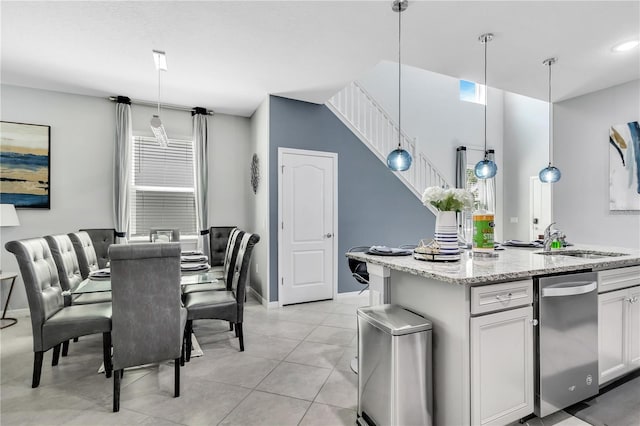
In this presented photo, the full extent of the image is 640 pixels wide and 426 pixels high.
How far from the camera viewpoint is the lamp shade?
3574mm

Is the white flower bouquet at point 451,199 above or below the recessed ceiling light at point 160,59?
below

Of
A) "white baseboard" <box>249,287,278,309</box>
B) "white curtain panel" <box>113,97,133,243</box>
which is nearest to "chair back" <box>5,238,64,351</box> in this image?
"white curtain panel" <box>113,97,133,243</box>

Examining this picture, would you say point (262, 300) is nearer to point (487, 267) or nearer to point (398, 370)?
point (398, 370)

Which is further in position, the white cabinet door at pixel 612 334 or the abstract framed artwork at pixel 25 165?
the abstract framed artwork at pixel 25 165

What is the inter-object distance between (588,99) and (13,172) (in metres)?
7.85

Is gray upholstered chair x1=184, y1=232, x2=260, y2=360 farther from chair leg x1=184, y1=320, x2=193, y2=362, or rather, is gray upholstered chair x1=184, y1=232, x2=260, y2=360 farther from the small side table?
the small side table

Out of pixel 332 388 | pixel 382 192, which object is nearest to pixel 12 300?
pixel 332 388

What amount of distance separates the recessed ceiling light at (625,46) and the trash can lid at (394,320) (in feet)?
11.6

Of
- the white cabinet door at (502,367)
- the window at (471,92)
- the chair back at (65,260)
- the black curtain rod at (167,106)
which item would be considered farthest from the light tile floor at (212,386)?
the window at (471,92)

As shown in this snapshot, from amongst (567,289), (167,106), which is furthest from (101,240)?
(567,289)

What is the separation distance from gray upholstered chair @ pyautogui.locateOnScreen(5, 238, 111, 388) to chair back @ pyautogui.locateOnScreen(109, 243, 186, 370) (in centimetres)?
41

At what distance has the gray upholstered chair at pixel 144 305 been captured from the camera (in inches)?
80.6

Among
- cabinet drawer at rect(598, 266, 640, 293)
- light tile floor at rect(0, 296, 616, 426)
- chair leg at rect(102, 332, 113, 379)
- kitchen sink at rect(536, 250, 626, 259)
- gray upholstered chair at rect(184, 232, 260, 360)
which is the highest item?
kitchen sink at rect(536, 250, 626, 259)

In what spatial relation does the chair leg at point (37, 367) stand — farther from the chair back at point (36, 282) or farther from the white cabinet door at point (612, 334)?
the white cabinet door at point (612, 334)
